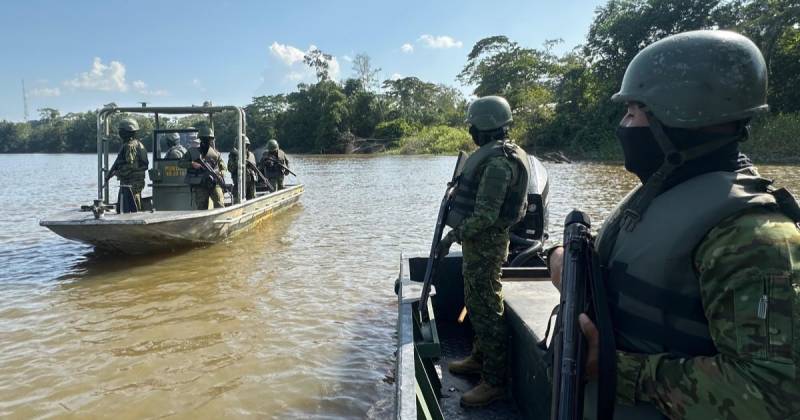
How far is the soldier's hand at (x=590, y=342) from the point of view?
57.7 inches

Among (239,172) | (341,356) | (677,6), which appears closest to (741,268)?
(341,356)

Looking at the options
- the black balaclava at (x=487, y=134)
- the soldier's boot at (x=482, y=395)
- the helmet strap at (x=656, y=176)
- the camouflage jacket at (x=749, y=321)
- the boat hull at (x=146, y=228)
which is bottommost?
the soldier's boot at (x=482, y=395)

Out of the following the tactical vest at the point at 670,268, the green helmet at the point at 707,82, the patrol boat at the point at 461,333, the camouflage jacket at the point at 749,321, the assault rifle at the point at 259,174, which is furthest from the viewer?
the assault rifle at the point at 259,174

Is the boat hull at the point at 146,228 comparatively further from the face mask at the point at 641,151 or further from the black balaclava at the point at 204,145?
the face mask at the point at 641,151

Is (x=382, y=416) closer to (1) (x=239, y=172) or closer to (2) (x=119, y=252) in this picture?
(2) (x=119, y=252)

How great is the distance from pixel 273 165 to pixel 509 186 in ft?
38.3

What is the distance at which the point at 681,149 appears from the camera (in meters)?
1.48

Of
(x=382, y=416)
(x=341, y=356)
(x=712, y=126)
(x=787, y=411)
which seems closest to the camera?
(x=787, y=411)

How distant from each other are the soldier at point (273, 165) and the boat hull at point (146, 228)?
448 cm

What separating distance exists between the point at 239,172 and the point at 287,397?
6604mm

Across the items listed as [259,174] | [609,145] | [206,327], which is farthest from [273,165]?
[609,145]

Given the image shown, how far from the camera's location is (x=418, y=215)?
13430 millimetres

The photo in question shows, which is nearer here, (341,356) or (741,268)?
(741,268)

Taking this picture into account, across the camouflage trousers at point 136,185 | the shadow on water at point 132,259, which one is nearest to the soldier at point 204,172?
the camouflage trousers at point 136,185
